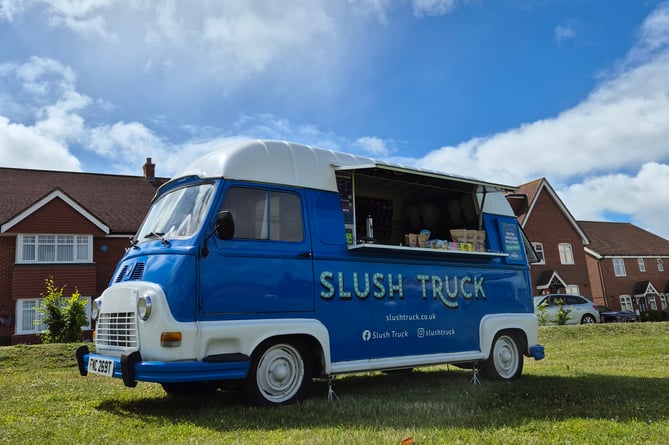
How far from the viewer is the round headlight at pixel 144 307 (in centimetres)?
600

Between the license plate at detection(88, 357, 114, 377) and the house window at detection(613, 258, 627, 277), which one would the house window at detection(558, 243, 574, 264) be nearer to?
the house window at detection(613, 258, 627, 277)

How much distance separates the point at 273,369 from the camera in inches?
260

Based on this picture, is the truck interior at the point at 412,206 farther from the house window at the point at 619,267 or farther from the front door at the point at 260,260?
the house window at the point at 619,267

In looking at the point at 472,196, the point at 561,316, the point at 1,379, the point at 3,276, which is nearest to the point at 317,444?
the point at 472,196

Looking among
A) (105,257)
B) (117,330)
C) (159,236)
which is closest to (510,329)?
(159,236)

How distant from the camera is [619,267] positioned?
48.2 m

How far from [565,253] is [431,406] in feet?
127

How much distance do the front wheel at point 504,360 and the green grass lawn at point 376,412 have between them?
1.23 feet

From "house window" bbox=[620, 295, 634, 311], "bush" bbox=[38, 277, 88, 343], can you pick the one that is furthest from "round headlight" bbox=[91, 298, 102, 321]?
"house window" bbox=[620, 295, 634, 311]

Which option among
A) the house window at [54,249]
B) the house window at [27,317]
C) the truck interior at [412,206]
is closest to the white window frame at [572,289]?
the house window at [54,249]

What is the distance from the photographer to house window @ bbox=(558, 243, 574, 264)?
135 feet

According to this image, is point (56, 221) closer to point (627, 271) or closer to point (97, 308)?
point (97, 308)

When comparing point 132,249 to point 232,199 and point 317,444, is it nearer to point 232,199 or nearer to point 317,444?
point 232,199

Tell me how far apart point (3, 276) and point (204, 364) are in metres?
23.6
